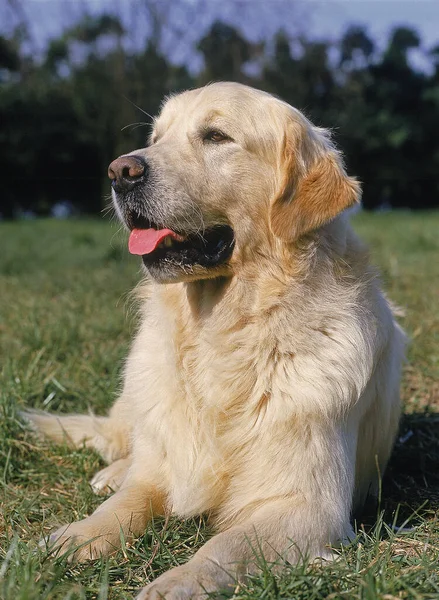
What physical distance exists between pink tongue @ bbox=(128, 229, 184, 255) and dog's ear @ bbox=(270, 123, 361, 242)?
41 centimetres

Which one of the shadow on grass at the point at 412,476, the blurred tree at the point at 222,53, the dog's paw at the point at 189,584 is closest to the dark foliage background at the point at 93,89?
the blurred tree at the point at 222,53

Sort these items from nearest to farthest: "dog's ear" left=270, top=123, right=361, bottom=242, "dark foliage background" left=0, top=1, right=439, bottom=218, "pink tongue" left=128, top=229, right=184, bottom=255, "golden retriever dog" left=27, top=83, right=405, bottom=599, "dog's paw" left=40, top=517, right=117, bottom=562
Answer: "dog's paw" left=40, top=517, right=117, bottom=562 → "golden retriever dog" left=27, top=83, right=405, bottom=599 → "dog's ear" left=270, top=123, right=361, bottom=242 → "pink tongue" left=128, top=229, right=184, bottom=255 → "dark foliage background" left=0, top=1, right=439, bottom=218

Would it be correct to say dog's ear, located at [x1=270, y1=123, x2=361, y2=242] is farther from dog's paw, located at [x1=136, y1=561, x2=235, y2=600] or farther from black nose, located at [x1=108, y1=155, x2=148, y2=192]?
dog's paw, located at [x1=136, y1=561, x2=235, y2=600]

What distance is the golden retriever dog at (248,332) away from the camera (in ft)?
7.89

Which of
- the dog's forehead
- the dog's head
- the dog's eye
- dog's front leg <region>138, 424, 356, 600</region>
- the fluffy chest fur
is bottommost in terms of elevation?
dog's front leg <region>138, 424, 356, 600</region>

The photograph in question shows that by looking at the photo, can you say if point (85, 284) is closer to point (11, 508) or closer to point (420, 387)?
point (420, 387)

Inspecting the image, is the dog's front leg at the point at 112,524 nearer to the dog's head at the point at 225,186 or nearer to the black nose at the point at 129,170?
the dog's head at the point at 225,186

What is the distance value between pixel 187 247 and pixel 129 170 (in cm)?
37

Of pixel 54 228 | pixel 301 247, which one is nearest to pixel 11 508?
pixel 301 247

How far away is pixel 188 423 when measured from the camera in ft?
8.52

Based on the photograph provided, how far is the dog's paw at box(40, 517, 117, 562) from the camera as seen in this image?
2.16m

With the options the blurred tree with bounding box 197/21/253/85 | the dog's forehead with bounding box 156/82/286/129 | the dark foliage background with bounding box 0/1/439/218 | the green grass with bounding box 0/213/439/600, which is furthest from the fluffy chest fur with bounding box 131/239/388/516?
the blurred tree with bounding box 197/21/253/85

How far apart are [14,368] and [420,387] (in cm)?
230

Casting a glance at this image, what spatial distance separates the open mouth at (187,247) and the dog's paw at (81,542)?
0.99 metres
